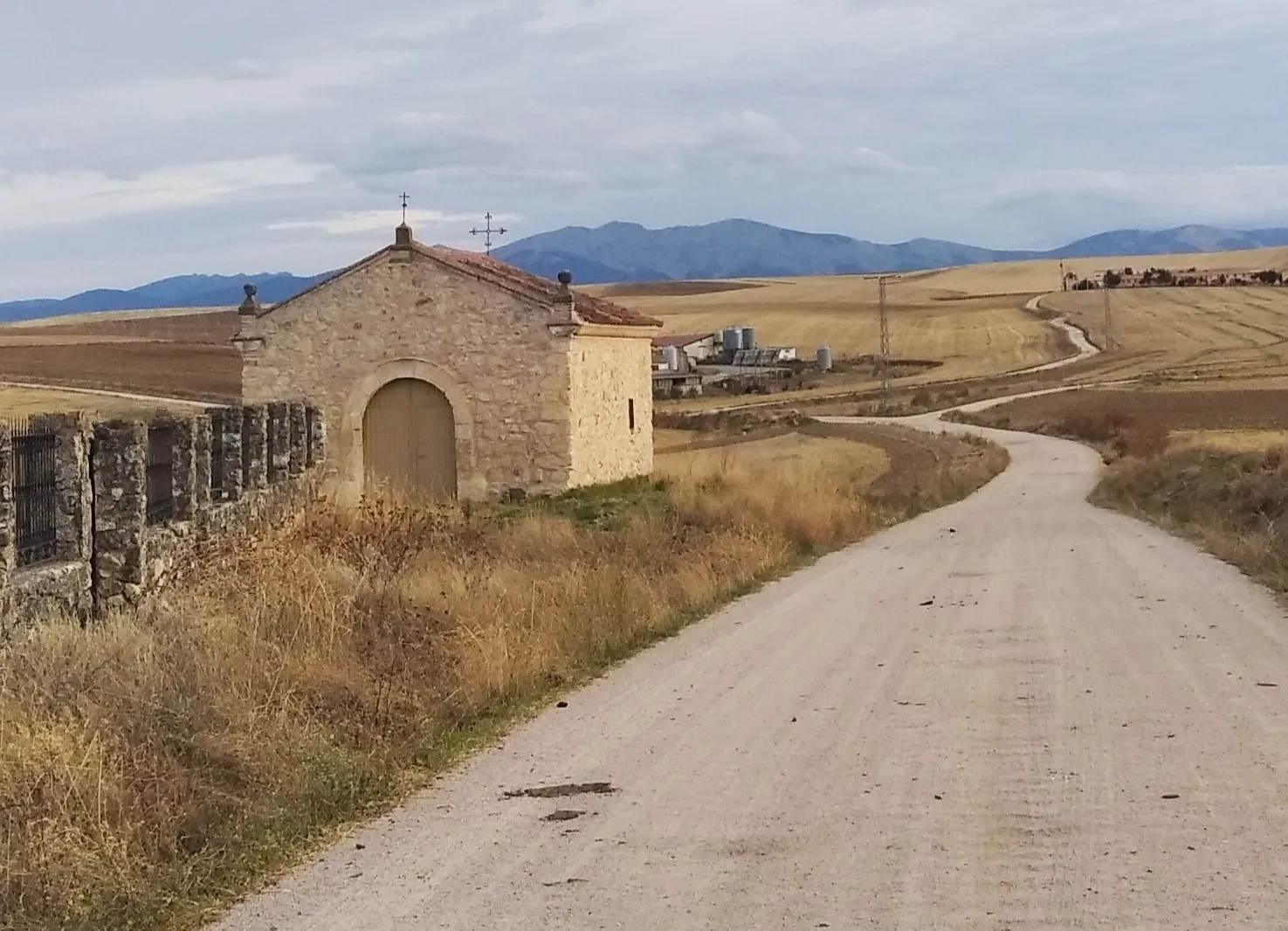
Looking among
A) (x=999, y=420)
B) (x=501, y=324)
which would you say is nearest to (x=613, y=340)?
(x=501, y=324)

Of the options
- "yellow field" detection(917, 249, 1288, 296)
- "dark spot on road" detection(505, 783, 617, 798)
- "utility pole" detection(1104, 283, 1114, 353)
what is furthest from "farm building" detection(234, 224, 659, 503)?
"yellow field" detection(917, 249, 1288, 296)

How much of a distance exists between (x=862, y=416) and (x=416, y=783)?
61.4m

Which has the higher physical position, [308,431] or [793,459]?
[308,431]

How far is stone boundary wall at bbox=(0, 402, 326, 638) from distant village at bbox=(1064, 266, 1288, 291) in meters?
117

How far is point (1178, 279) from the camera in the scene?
134 m

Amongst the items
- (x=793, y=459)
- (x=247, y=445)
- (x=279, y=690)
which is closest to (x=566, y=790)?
(x=279, y=690)

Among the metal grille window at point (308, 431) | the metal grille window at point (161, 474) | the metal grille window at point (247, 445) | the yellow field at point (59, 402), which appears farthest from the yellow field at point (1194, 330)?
the metal grille window at point (161, 474)

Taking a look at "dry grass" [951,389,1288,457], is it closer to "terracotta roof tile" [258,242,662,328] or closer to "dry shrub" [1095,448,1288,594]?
"dry shrub" [1095,448,1288,594]

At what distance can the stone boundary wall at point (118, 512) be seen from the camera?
33.1 ft

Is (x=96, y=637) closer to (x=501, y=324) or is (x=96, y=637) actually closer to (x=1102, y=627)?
(x=1102, y=627)

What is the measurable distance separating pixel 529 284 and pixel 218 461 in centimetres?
1143

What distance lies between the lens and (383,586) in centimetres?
1125

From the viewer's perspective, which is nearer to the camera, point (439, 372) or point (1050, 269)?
point (439, 372)

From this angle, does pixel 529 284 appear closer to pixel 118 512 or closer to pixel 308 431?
pixel 308 431
